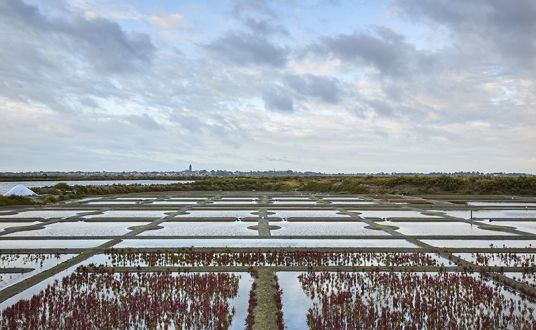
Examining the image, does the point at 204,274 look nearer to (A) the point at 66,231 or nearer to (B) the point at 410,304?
(B) the point at 410,304

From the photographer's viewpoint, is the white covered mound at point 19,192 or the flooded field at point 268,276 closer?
the flooded field at point 268,276

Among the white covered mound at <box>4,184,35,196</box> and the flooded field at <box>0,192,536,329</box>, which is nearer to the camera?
the flooded field at <box>0,192,536,329</box>

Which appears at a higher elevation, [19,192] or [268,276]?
[19,192]

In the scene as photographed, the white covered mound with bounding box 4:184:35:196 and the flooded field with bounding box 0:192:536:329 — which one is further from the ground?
the white covered mound with bounding box 4:184:35:196

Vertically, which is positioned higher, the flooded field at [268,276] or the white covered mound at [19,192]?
the white covered mound at [19,192]

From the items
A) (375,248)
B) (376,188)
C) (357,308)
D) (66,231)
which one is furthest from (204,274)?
(376,188)

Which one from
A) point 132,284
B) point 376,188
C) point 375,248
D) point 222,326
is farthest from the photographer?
point 376,188

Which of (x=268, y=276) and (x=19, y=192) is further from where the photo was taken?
(x=19, y=192)

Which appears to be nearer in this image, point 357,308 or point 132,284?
point 357,308
